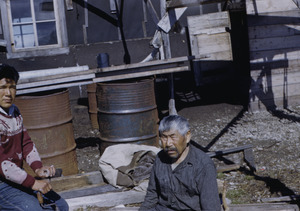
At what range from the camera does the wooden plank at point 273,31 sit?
8812 millimetres

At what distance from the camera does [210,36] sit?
10414 millimetres

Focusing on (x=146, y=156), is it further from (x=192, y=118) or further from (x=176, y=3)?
(x=192, y=118)

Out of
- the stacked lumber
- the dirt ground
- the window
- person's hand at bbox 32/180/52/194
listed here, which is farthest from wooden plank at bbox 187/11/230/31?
person's hand at bbox 32/180/52/194

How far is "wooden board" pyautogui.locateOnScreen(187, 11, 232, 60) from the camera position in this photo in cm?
1035

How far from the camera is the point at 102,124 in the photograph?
20.6 ft

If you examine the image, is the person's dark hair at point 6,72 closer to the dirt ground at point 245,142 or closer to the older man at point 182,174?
the older man at point 182,174

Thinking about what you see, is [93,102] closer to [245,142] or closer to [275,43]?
[245,142]

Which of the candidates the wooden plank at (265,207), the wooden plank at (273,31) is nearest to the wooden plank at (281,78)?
the wooden plank at (273,31)

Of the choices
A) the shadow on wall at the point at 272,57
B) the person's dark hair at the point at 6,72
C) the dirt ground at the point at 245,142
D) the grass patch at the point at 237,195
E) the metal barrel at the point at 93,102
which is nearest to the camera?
the person's dark hair at the point at 6,72

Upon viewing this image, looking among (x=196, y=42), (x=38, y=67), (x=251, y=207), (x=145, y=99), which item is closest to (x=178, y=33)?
(x=196, y=42)

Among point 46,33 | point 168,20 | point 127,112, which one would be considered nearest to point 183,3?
point 168,20

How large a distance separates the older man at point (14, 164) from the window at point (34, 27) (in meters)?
6.87

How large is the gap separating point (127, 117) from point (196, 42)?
4.97 m

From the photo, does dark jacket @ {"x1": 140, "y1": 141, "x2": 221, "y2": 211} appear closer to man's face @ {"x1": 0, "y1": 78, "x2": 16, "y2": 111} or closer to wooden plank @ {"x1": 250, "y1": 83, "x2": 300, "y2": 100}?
man's face @ {"x1": 0, "y1": 78, "x2": 16, "y2": 111}
